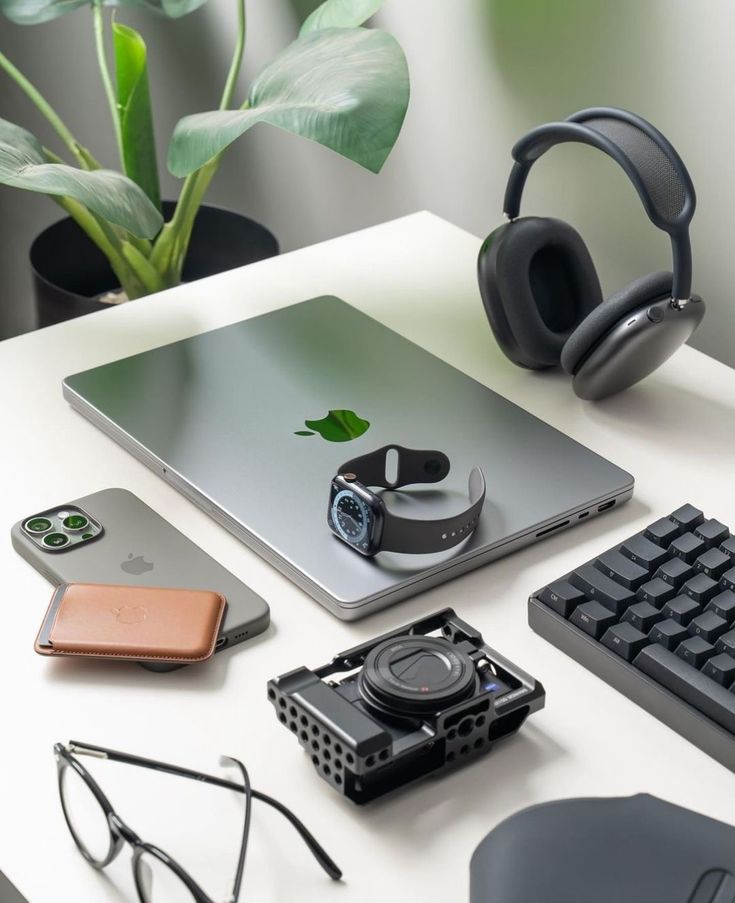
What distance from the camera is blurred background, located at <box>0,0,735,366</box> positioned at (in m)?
1.09

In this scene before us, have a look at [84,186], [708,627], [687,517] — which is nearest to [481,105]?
[84,186]

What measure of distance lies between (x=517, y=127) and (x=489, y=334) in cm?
31

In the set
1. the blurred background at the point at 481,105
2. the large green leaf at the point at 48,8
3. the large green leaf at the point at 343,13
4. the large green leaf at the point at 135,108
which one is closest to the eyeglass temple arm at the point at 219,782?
the blurred background at the point at 481,105

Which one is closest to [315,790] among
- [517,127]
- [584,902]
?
[584,902]

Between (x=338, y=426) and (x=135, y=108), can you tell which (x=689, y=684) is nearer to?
(x=338, y=426)

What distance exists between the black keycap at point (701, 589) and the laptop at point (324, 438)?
0.12m

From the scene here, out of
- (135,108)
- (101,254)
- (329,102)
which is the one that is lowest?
(101,254)

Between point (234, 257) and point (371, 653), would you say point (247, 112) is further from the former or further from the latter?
point (234, 257)

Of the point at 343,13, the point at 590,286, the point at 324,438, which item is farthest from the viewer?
the point at 343,13

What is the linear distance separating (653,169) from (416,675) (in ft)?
1.44

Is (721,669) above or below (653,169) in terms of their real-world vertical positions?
below

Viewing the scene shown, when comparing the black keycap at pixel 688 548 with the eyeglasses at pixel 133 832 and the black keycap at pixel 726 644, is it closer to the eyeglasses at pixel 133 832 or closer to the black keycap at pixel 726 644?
the black keycap at pixel 726 644

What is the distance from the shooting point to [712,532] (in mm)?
760

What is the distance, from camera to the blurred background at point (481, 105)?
3.57 feet
